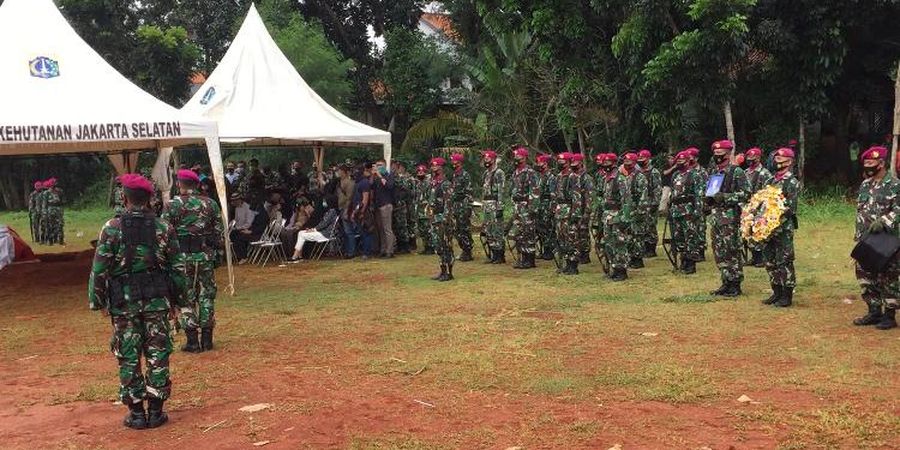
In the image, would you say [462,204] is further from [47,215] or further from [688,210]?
[47,215]

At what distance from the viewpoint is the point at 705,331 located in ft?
26.4

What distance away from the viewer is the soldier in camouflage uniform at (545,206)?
12.6 meters

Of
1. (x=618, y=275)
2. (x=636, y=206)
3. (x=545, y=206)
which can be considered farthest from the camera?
(x=545, y=206)

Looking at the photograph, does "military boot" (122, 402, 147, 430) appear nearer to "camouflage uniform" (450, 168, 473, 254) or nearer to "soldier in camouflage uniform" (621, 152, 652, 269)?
"soldier in camouflage uniform" (621, 152, 652, 269)

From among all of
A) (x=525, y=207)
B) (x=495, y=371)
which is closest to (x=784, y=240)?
Answer: (x=495, y=371)

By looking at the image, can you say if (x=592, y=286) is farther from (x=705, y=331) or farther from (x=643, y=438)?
(x=643, y=438)

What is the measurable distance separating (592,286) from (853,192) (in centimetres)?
1350

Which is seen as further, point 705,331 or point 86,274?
point 86,274

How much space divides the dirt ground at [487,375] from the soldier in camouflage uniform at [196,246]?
0.95 feet


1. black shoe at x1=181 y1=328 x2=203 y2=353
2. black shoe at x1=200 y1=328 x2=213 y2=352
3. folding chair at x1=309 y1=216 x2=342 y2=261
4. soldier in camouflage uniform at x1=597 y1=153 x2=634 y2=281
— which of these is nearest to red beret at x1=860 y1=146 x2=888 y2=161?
soldier in camouflage uniform at x1=597 y1=153 x2=634 y2=281

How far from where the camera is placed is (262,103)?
49.7ft

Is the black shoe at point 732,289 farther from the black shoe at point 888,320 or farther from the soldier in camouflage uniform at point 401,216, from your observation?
the soldier in camouflage uniform at point 401,216

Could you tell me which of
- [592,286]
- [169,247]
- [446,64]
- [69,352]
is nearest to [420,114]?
[446,64]

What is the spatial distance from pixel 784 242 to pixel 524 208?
475 cm
